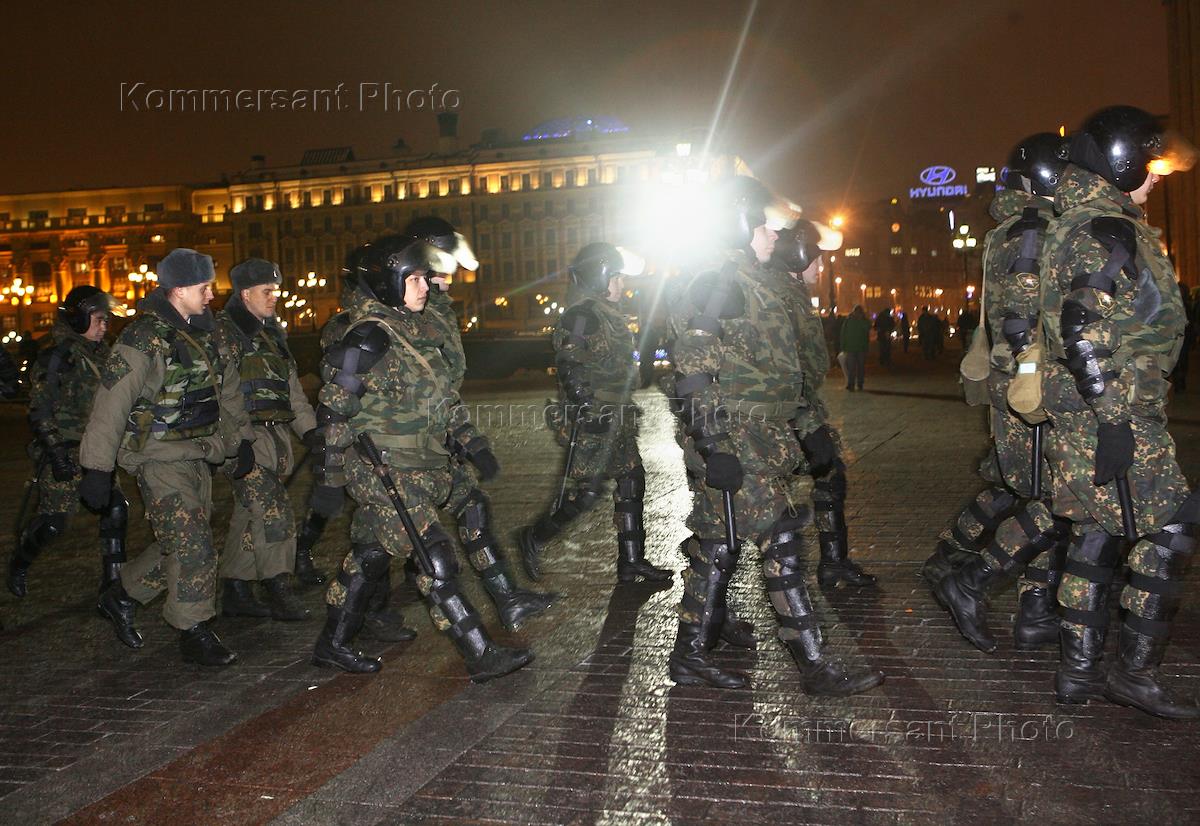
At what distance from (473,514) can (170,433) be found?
65.3 inches

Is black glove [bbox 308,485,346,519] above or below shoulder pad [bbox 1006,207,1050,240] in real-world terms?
below

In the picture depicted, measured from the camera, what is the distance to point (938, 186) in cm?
16800

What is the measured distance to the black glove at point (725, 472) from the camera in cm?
474

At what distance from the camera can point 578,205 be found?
11650 cm

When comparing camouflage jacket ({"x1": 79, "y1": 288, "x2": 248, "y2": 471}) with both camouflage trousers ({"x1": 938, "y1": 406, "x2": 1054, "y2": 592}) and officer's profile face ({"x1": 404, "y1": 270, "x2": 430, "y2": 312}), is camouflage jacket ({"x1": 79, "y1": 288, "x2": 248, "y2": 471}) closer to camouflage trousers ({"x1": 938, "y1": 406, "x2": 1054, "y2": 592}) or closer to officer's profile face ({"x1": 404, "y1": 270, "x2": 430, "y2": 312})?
officer's profile face ({"x1": 404, "y1": 270, "x2": 430, "y2": 312})

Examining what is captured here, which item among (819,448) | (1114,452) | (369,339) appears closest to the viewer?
(1114,452)

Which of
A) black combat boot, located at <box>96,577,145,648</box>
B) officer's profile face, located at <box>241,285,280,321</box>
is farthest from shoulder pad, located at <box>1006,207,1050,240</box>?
black combat boot, located at <box>96,577,145,648</box>

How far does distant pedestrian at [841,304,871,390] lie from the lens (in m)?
24.2

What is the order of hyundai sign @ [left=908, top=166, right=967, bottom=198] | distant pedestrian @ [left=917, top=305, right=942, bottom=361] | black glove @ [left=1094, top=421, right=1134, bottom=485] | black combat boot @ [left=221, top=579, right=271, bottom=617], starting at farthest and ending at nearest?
1. hyundai sign @ [left=908, top=166, right=967, bottom=198]
2. distant pedestrian @ [left=917, top=305, right=942, bottom=361]
3. black combat boot @ [left=221, top=579, right=271, bottom=617]
4. black glove @ [left=1094, top=421, right=1134, bottom=485]

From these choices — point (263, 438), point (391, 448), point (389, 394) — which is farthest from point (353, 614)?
point (263, 438)

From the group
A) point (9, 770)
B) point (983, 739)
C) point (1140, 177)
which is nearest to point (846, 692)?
point (983, 739)

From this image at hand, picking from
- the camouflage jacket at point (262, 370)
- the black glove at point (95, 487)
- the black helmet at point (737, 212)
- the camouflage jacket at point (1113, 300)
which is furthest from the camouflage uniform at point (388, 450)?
the camouflage jacket at point (1113, 300)

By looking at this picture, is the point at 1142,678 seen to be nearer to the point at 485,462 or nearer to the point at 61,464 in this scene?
the point at 485,462

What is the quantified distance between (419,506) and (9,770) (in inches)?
77.1
